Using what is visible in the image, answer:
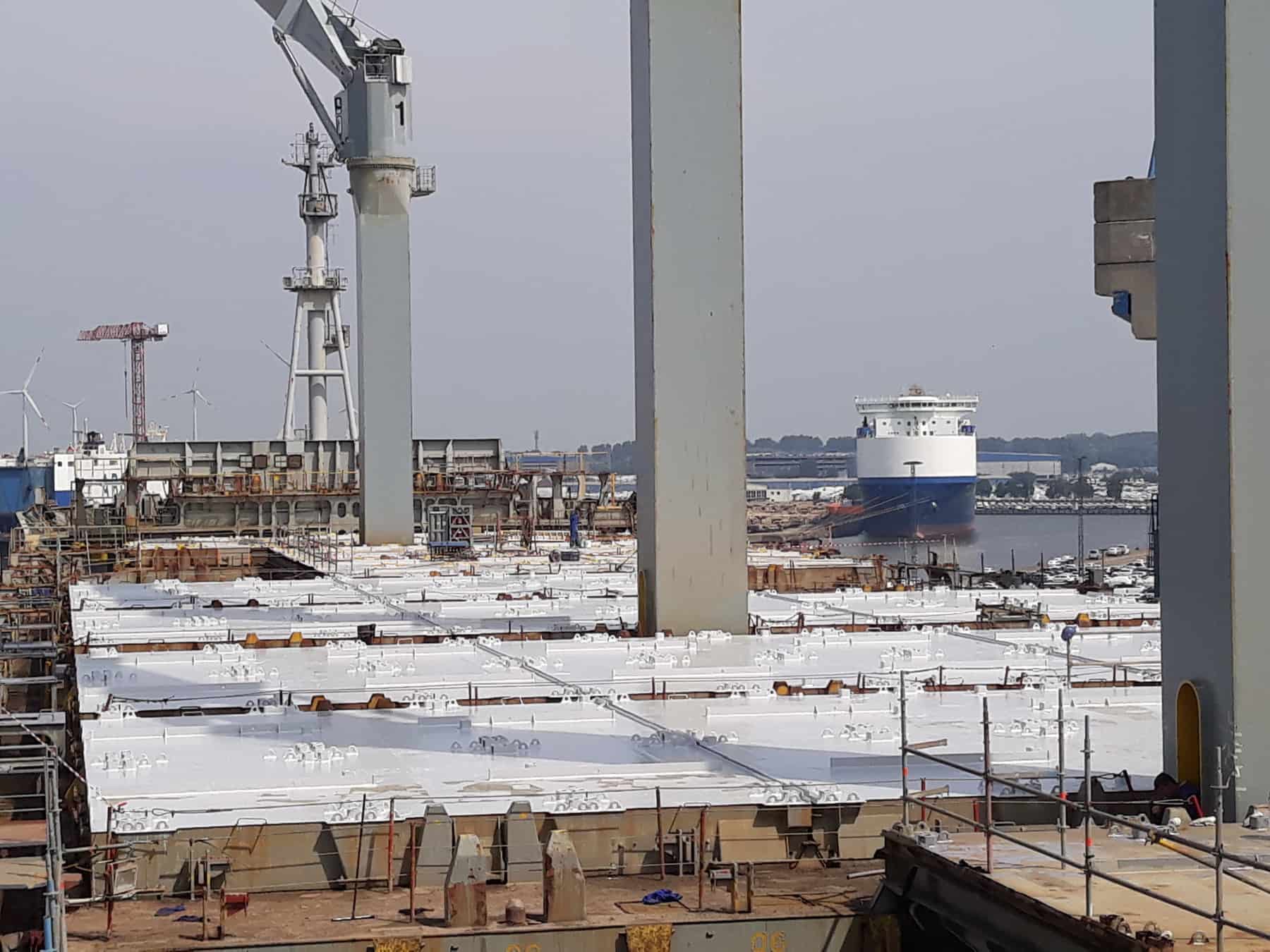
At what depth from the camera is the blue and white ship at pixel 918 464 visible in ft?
432

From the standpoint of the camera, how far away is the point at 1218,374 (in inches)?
406

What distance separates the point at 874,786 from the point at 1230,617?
263 cm

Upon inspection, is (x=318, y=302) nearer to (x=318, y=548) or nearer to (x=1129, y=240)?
(x=318, y=548)

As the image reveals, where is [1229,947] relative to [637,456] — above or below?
below

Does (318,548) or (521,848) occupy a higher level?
(318,548)

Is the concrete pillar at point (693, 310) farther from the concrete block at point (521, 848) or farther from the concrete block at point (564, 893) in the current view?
the concrete block at point (564, 893)

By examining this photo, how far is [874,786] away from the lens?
11570 millimetres

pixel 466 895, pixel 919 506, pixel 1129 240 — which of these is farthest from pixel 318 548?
pixel 919 506

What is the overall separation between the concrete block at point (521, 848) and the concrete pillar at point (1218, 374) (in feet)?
12.8

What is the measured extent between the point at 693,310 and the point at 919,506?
367 feet

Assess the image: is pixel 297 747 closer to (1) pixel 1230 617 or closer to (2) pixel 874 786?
(2) pixel 874 786

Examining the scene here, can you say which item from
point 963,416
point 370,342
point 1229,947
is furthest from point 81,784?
point 963,416

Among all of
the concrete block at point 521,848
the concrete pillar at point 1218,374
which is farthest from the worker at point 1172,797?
the concrete block at point 521,848

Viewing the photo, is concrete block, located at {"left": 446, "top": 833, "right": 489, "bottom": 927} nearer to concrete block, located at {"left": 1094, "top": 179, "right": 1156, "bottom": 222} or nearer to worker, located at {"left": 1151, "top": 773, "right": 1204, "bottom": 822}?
worker, located at {"left": 1151, "top": 773, "right": 1204, "bottom": 822}
